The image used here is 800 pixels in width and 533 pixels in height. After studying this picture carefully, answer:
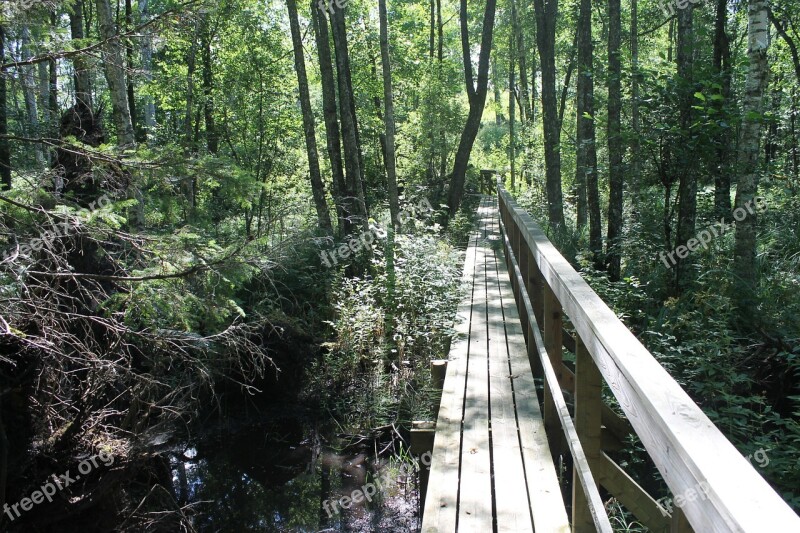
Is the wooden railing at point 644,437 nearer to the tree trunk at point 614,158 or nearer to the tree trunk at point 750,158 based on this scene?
the tree trunk at point 750,158

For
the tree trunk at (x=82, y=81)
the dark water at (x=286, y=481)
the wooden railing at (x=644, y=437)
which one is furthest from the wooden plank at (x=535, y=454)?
the tree trunk at (x=82, y=81)

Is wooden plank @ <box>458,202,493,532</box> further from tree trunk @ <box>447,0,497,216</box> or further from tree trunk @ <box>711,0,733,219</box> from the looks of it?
tree trunk @ <box>447,0,497,216</box>

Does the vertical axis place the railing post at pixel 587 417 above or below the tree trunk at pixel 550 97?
below

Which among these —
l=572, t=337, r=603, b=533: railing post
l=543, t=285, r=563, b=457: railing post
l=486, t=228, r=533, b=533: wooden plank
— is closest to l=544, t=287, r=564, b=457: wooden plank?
l=543, t=285, r=563, b=457: railing post

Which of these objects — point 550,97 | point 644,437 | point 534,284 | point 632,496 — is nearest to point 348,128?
point 550,97

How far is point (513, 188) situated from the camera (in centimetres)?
2852

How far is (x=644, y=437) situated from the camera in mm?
1642

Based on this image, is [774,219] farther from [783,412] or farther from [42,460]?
[42,460]

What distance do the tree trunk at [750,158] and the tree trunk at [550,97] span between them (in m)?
6.26

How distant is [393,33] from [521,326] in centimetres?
1821

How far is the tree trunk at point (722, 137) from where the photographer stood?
27.7 feet

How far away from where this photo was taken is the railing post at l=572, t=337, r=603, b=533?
2.53 m

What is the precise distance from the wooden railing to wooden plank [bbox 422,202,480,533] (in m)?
0.68

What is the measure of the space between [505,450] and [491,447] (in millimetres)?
99
